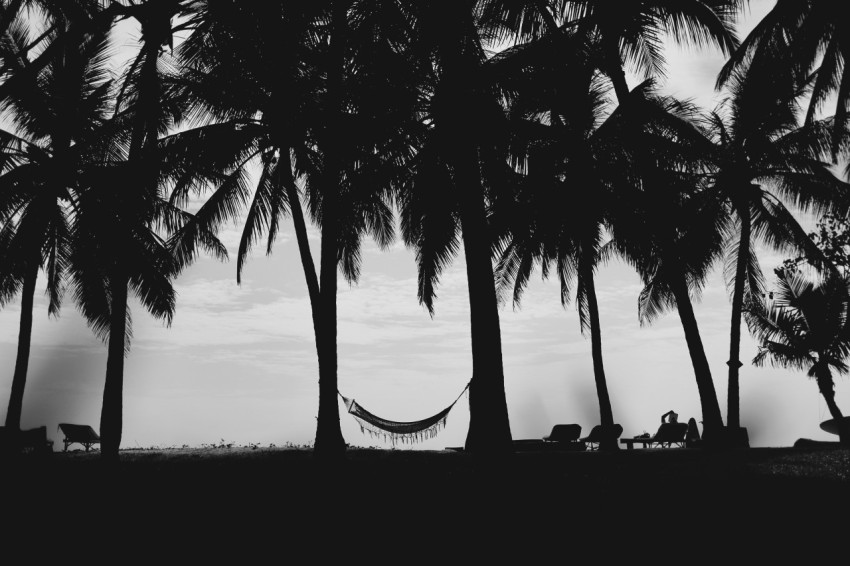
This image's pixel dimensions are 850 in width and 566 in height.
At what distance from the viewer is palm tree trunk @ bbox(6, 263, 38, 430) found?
15.4 m

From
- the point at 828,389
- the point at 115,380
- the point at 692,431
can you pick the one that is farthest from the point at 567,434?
the point at 115,380

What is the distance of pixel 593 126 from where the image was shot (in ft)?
59.8

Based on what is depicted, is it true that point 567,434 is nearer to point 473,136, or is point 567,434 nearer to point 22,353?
point 473,136

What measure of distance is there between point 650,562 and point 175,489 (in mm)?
6045

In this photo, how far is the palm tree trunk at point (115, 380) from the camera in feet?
35.6

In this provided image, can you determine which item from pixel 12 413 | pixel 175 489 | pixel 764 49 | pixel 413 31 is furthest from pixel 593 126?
pixel 12 413

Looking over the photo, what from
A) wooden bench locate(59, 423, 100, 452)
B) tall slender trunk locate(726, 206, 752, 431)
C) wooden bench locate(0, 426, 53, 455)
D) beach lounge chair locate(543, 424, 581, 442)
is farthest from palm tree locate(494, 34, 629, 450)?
wooden bench locate(59, 423, 100, 452)

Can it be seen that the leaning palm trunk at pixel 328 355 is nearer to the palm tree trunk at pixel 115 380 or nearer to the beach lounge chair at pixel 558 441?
the palm tree trunk at pixel 115 380

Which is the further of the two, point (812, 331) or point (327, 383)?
point (812, 331)

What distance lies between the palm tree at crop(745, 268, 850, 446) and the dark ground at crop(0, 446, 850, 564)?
13.7 m

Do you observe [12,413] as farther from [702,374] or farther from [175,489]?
[702,374]

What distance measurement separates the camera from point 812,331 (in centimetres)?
2391

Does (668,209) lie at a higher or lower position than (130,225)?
higher

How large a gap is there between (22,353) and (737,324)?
15.8m
